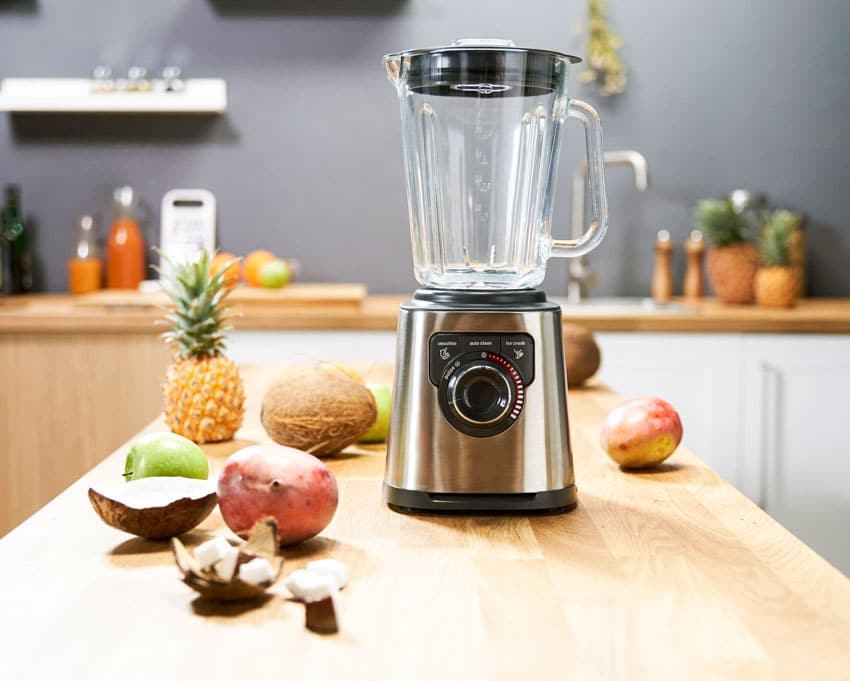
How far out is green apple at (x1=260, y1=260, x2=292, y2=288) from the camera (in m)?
3.07

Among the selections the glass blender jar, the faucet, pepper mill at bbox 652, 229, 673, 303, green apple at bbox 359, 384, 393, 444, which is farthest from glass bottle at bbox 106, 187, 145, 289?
the glass blender jar

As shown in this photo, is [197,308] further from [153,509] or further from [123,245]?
[123,245]

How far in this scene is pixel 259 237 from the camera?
11.2 feet

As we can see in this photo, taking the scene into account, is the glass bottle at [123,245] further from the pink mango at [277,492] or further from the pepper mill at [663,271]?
the pink mango at [277,492]

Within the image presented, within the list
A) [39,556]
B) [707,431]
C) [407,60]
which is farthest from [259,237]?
[39,556]

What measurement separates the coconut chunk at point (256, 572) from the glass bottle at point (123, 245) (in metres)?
2.68

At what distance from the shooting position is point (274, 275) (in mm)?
3070

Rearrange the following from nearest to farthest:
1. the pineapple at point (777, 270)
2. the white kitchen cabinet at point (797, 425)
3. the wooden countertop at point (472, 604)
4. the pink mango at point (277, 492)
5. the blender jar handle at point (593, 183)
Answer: the wooden countertop at point (472, 604) < the pink mango at point (277, 492) < the blender jar handle at point (593, 183) < the white kitchen cabinet at point (797, 425) < the pineapple at point (777, 270)

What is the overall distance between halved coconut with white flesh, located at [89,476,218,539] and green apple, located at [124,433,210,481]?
0.08m

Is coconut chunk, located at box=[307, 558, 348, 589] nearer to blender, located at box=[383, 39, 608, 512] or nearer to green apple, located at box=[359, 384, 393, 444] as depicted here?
blender, located at box=[383, 39, 608, 512]

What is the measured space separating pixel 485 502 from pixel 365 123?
97.8 inches

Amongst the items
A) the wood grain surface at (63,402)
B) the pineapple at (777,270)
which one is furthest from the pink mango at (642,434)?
the pineapple at (777,270)


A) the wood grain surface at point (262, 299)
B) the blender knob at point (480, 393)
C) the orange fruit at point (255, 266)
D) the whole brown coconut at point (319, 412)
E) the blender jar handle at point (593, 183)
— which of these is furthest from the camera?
the orange fruit at point (255, 266)

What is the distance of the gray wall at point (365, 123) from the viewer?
3346 mm
